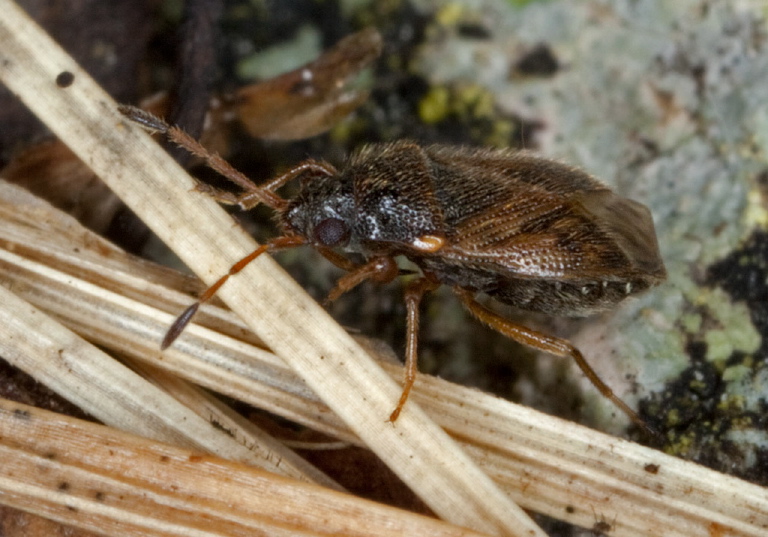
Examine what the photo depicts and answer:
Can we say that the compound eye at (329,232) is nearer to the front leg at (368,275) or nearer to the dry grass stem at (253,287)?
the front leg at (368,275)

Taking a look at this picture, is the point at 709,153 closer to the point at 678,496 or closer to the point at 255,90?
the point at 678,496

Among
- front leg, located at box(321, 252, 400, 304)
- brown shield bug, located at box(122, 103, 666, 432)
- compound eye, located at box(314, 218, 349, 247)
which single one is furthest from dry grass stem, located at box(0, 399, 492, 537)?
compound eye, located at box(314, 218, 349, 247)

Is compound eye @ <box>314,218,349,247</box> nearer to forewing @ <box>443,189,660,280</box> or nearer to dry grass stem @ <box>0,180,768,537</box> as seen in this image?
forewing @ <box>443,189,660,280</box>

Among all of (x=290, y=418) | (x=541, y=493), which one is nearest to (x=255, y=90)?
(x=290, y=418)

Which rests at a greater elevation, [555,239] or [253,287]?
[253,287]

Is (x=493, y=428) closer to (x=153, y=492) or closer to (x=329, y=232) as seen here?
(x=329, y=232)

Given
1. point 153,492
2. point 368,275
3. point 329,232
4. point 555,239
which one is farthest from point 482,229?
point 153,492

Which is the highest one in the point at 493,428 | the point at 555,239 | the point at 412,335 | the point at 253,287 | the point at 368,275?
the point at 253,287
